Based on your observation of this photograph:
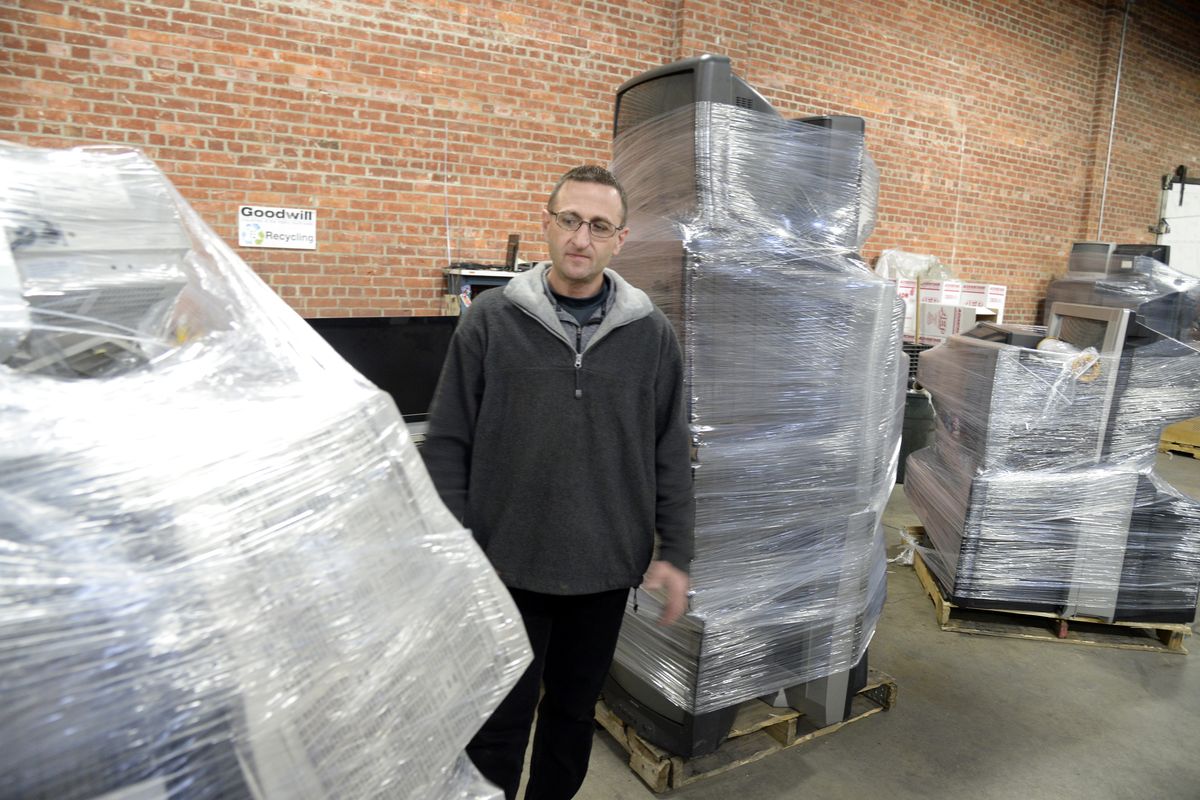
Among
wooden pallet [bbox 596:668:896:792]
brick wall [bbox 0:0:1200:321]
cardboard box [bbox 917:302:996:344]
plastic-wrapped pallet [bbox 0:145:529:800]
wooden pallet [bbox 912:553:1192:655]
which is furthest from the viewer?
cardboard box [bbox 917:302:996:344]

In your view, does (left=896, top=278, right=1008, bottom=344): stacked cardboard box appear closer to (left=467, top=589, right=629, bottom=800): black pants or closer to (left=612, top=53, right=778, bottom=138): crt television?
(left=612, top=53, right=778, bottom=138): crt television

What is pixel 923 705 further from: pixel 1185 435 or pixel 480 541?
pixel 1185 435

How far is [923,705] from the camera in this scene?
9.28 ft

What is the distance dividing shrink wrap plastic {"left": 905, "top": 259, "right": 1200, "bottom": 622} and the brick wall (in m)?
2.97

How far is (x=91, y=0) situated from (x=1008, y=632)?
5092 mm

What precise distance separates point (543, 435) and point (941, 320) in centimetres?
578

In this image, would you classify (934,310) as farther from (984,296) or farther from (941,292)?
(984,296)

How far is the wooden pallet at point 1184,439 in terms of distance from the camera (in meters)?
7.00

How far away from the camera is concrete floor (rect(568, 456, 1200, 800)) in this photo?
7.68ft

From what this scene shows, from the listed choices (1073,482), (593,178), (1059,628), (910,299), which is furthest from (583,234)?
(910,299)

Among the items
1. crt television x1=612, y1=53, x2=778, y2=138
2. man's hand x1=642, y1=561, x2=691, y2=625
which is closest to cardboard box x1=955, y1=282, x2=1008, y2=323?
crt television x1=612, y1=53, x2=778, y2=138

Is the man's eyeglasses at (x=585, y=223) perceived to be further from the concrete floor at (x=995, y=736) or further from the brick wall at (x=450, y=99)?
the brick wall at (x=450, y=99)

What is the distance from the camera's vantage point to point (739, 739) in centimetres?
250

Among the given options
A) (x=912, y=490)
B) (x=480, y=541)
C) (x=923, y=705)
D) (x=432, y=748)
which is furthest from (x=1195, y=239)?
(x=432, y=748)
